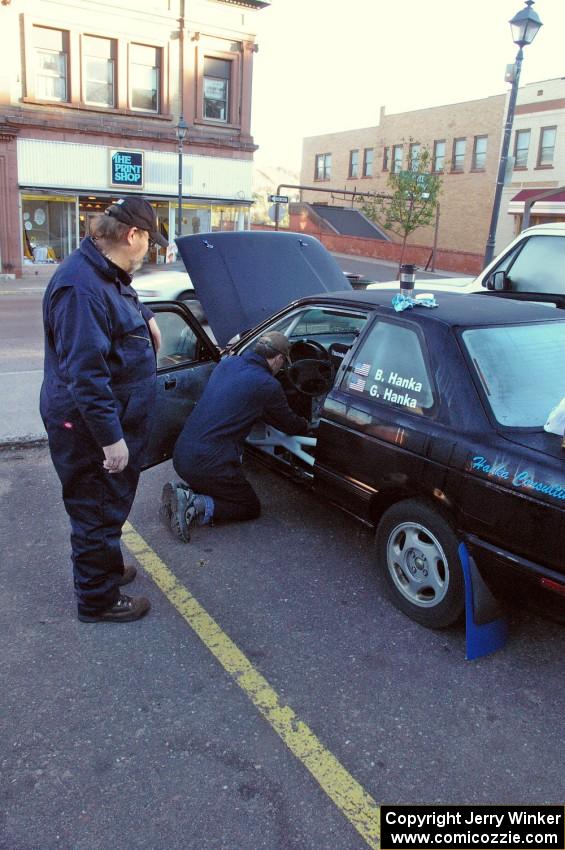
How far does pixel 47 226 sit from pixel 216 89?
27.7ft

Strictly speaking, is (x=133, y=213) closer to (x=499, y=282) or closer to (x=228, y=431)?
(x=228, y=431)

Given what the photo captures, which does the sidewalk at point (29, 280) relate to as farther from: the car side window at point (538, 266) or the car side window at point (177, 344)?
the car side window at point (538, 266)

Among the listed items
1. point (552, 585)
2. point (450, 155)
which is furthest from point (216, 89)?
point (552, 585)

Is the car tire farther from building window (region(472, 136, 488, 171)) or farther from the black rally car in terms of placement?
building window (region(472, 136, 488, 171))

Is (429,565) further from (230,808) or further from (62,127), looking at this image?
(62,127)

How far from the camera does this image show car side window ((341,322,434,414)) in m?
3.52

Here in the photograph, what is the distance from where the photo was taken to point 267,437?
507cm

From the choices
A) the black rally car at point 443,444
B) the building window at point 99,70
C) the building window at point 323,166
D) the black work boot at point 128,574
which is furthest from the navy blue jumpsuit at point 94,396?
the building window at point 323,166

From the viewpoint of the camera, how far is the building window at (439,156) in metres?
42.4

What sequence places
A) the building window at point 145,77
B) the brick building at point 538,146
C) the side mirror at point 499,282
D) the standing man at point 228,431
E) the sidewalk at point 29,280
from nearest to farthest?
1. the standing man at point 228,431
2. the side mirror at point 499,282
3. the sidewalk at point 29,280
4. the building window at point 145,77
5. the brick building at point 538,146

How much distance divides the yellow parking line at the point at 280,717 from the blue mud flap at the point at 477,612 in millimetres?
921

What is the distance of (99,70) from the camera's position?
23.5 meters

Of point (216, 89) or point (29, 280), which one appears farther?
point (216, 89)

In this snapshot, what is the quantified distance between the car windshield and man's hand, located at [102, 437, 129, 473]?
169 centimetres
